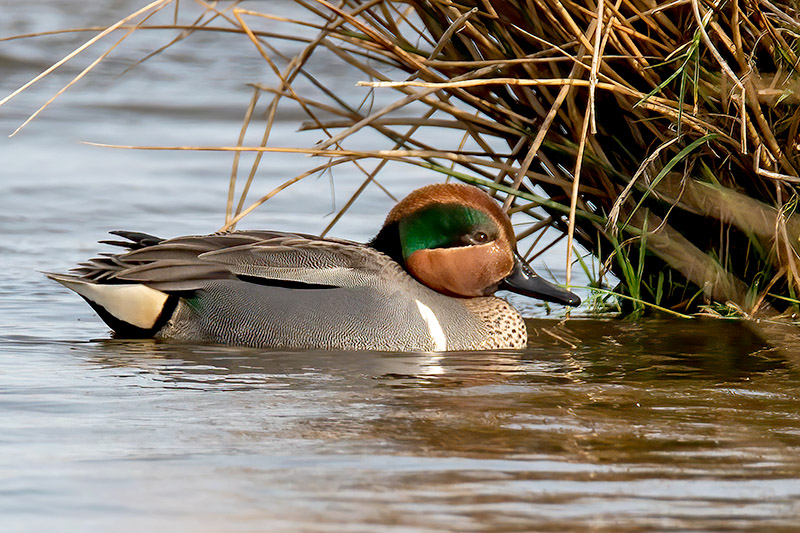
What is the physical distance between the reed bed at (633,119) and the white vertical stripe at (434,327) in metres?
0.47

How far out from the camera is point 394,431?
3.43m

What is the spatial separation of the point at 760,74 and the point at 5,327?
8.98 feet

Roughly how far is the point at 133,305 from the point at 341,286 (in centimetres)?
76

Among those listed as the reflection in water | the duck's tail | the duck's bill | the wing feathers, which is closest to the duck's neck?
the wing feathers

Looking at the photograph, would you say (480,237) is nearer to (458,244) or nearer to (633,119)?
(458,244)

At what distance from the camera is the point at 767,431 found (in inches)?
137

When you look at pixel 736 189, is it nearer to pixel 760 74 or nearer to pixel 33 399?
pixel 760 74

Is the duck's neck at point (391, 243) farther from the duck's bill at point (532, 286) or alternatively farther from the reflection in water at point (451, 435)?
the reflection in water at point (451, 435)

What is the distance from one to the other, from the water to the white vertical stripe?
0.06 meters

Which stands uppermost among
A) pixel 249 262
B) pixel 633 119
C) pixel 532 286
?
pixel 633 119

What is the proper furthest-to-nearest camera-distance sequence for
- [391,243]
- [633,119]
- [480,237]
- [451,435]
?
[391,243] < [480,237] < [633,119] < [451,435]

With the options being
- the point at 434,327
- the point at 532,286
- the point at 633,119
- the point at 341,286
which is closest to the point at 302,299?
the point at 341,286

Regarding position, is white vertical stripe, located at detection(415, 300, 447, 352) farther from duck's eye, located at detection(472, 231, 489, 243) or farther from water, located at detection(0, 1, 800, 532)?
duck's eye, located at detection(472, 231, 489, 243)

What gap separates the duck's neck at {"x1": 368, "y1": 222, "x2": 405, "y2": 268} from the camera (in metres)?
5.03
